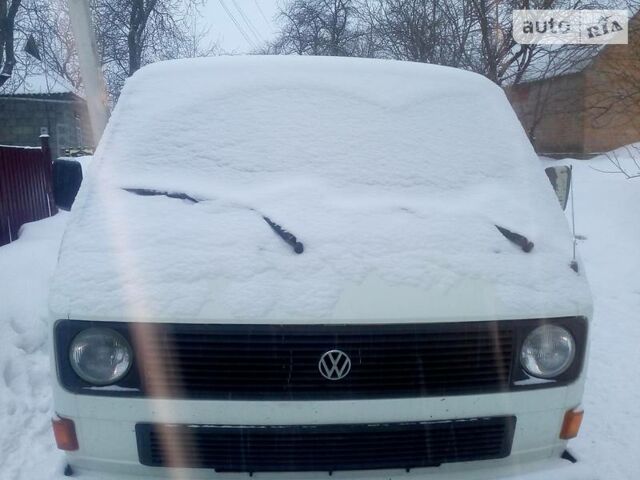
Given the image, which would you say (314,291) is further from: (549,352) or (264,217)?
(549,352)

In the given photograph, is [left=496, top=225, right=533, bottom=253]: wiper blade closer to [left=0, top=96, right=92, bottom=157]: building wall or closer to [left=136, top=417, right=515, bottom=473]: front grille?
[left=136, top=417, right=515, bottom=473]: front grille

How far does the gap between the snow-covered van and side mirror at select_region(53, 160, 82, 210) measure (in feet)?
2.07

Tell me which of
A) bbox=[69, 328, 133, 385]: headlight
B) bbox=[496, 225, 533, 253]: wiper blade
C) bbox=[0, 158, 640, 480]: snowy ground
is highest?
bbox=[496, 225, 533, 253]: wiper blade

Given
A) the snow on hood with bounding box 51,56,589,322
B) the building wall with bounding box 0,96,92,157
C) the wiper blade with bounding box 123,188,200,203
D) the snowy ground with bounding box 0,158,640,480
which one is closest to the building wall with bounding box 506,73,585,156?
the snowy ground with bounding box 0,158,640,480

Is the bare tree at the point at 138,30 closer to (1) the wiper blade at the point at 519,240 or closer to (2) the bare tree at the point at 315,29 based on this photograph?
(2) the bare tree at the point at 315,29

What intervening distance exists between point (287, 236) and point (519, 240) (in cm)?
88

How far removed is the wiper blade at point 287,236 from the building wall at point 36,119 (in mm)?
28692

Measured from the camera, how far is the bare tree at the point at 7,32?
15.9 m

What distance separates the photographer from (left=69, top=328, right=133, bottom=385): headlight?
6.13 feet

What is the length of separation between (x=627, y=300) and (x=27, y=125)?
29339 millimetres

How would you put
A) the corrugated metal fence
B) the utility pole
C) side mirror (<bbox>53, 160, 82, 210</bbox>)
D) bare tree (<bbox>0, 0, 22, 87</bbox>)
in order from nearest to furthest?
side mirror (<bbox>53, 160, 82, 210</bbox>) → the utility pole → the corrugated metal fence → bare tree (<bbox>0, 0, 22, 87</bbox>)

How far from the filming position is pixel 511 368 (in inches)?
77.7

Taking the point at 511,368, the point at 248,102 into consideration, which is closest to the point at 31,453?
the point at 248,102

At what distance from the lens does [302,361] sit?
6.13 ft
